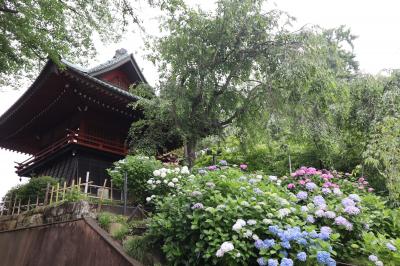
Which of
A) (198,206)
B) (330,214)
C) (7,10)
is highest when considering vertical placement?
(7,10)

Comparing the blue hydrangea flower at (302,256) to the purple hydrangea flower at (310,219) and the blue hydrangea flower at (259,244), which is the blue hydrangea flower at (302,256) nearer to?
the blue hydrangea flower at (259,244)

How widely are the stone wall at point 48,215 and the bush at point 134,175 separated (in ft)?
3.37

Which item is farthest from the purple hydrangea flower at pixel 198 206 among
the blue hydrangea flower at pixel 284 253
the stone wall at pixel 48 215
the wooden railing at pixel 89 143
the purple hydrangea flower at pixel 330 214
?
the wooden railing at pixel 89 143

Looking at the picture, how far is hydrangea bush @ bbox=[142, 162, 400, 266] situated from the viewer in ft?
12.4

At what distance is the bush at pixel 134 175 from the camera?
A: 24.6 feet

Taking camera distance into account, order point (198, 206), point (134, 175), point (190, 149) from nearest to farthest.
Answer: point (198, 206)
point (134, 175)
point (190, 149)

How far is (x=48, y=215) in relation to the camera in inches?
297

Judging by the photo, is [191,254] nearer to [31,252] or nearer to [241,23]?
[31,252]

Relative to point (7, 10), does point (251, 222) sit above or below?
below

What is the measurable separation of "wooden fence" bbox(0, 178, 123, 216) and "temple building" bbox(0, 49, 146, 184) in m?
1.72

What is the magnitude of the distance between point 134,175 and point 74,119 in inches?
242

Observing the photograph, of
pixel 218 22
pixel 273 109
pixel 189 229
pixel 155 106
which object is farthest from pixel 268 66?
pixel 189 229

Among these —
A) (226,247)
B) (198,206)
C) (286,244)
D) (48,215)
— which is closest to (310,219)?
(286,244)

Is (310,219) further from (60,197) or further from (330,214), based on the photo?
(60,197)
